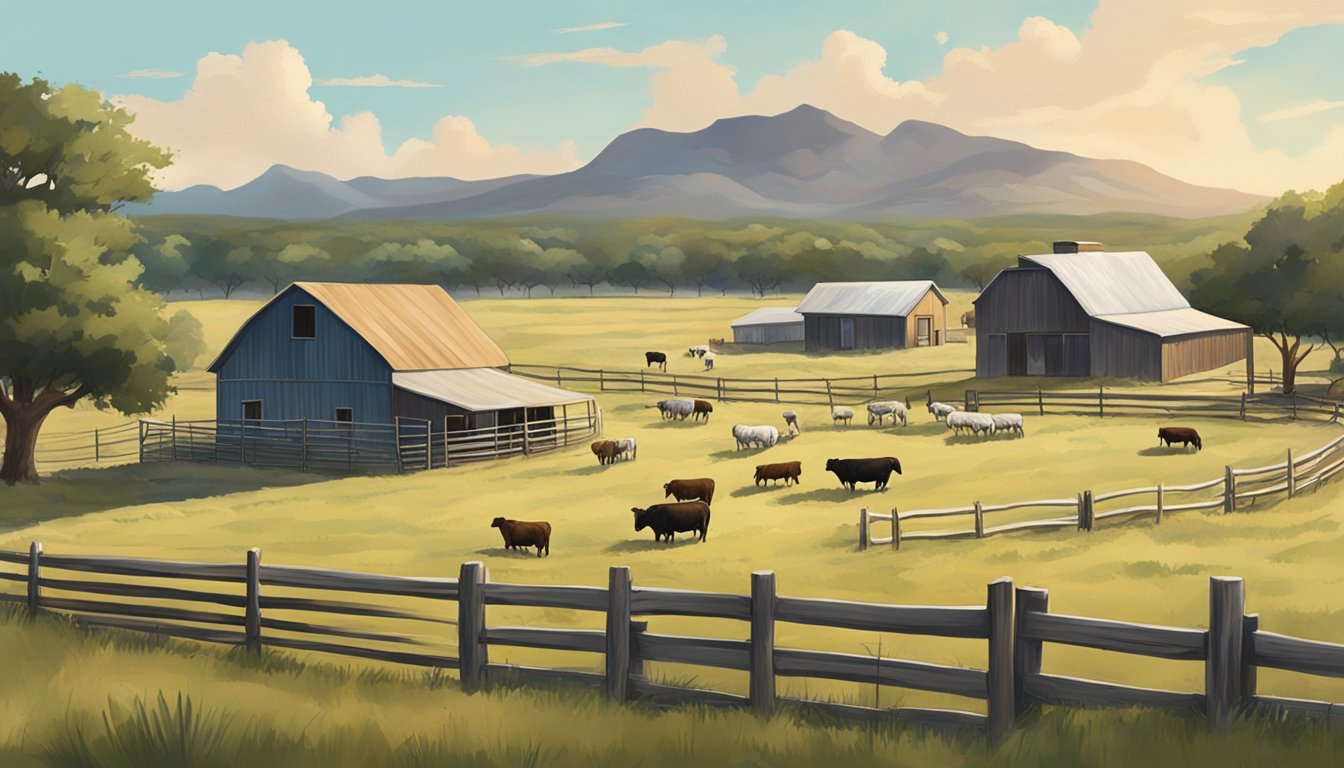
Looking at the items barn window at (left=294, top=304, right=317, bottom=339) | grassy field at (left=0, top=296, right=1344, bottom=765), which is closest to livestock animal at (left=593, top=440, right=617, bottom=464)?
grassy field at (left=0, top=296, right=1344, bottom=765)

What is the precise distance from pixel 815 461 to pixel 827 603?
28454 millimetres

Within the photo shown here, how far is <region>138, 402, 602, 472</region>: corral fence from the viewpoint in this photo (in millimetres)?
41938

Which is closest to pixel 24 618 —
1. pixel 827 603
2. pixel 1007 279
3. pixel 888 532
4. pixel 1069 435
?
pixel 827 603

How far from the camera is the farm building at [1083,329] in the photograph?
194ft

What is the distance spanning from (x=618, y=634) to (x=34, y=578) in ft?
28.4

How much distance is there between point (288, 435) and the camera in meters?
44.1

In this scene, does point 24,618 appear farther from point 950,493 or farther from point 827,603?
point 950,493

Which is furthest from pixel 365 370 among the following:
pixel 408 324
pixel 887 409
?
pixel 887 409

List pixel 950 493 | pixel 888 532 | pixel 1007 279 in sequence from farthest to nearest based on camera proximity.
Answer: pixel 1007 279
pixel 950 493
pixel 888 532

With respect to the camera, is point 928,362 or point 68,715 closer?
point 68,715

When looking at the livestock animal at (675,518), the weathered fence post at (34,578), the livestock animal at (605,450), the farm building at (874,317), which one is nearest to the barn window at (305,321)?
the livestock animal at (605,450)

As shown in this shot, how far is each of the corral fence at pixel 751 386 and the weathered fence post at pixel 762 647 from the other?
43633 mm

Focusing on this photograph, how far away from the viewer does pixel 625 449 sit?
39875 millimetres

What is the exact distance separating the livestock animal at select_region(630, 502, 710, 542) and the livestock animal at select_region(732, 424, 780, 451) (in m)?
13.8
